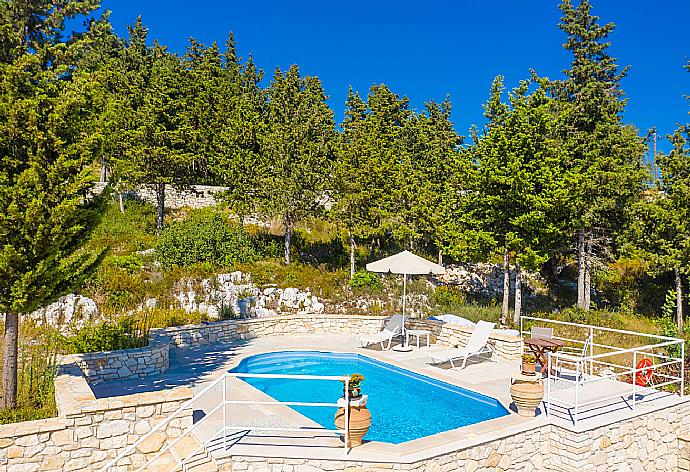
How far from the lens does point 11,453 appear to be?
20.5 ft

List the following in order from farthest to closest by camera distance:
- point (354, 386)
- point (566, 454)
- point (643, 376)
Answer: point (643, 376) < point (566, 454) < point (354, 386)

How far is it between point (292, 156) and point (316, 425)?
14670mm

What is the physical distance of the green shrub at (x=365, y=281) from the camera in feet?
64.3

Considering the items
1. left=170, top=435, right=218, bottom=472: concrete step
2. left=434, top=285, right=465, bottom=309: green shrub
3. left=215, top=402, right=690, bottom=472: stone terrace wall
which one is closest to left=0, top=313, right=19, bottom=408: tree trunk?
left=170, top=435, right=218, bottom=472: concrete step

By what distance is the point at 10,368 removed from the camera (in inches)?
297

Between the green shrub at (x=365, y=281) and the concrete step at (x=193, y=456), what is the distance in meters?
12.9

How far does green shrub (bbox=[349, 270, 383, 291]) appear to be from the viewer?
64.3ft

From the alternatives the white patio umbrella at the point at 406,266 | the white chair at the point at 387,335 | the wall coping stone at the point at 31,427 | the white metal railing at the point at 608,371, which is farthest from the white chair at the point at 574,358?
the wall coping stone at the point at 31,427

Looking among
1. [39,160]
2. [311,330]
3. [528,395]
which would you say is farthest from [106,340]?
[528,395]

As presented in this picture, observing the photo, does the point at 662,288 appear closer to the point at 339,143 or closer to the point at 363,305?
the point at 363,305

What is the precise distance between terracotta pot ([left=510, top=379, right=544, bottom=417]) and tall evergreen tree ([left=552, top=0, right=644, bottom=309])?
13130 millimetres

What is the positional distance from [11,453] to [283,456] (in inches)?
132

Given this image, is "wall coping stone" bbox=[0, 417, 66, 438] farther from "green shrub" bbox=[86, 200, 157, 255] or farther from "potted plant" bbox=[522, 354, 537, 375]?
"green shrub" bbox=[86, 200, 157, 255]

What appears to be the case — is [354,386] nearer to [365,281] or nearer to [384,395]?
[384,395]
